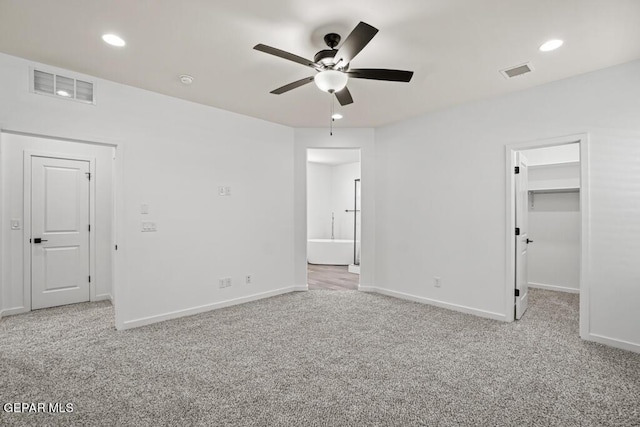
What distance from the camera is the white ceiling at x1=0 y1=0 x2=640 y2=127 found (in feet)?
7.06

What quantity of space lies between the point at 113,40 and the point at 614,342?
17.3 feet

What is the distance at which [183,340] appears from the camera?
123 inches

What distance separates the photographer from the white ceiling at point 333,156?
24.2 feet

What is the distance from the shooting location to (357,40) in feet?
6.64

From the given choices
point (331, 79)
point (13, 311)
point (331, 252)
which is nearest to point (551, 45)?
point (331, 79)

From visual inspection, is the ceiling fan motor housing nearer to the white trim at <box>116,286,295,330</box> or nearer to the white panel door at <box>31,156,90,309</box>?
the white trim at <box>116,286,295,330</box>

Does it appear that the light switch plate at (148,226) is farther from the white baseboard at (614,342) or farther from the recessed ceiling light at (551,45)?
the white baseboard at (614,342)

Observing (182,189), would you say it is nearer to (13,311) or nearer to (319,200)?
(13,311)

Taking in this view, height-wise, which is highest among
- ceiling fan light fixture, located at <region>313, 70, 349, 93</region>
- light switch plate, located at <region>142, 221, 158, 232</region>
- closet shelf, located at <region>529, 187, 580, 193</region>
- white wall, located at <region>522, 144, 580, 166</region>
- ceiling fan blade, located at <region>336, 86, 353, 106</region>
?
ceiling fan blade, located at <region>336, 86, 353, 106</region>

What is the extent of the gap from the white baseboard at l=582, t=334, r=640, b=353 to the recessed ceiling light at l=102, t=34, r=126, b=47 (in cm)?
512

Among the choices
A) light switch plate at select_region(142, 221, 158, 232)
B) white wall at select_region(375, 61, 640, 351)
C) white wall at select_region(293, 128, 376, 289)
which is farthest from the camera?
white wall at select_region(293, 128, 376, 289)

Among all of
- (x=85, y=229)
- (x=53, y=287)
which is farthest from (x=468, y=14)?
(x=53, y=287)

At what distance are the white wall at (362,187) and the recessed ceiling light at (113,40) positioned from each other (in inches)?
113

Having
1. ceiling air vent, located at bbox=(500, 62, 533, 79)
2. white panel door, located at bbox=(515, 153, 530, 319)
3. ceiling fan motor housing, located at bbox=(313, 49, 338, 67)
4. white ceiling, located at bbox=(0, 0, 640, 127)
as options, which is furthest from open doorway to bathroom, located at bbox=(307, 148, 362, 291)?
ceiling fan motor housing, located at bbox=(313, 49, 338, 67)
